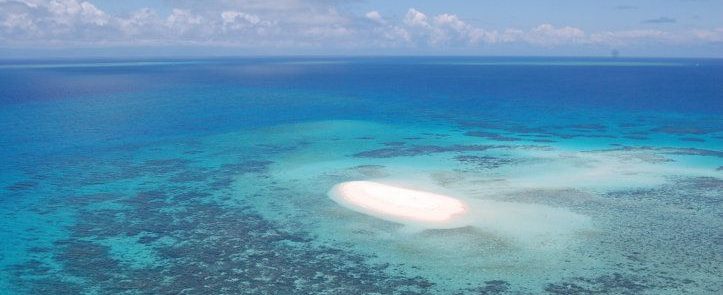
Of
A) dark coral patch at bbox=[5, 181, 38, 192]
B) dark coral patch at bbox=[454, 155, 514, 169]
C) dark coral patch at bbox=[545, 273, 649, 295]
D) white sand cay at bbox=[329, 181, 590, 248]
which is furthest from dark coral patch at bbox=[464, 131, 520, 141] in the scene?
dark coral patch at bbox=[5, 181, 38, 192]

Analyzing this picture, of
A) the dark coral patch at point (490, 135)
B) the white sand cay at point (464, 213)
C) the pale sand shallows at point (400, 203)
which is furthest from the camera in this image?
the dark coral patch at point (490, 135)

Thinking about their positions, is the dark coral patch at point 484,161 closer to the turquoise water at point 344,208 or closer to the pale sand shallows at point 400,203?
the turquoise water at point 344,208

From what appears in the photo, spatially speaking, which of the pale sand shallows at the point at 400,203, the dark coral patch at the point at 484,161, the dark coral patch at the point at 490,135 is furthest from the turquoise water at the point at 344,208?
the pale sand shallows at the point at 400,203

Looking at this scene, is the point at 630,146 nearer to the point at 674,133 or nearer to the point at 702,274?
the point at 674,133

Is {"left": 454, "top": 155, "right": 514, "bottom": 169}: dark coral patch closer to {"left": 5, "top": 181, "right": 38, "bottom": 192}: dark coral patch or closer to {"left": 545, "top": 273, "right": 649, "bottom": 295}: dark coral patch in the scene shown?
{"left": 545, "top": 273, "right": 649, "bottom": 295}: dark coral patch

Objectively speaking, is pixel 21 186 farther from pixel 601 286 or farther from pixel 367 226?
pixel 601 286
